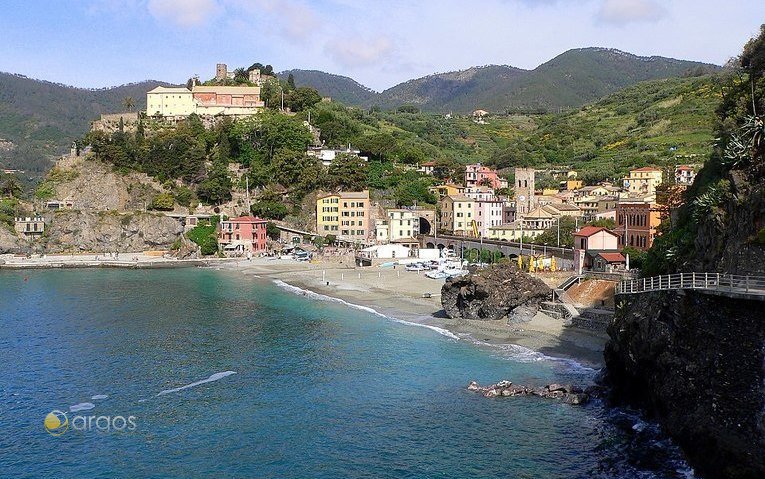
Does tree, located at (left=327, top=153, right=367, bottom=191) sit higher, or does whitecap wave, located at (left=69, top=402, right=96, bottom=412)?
tree, located at (left=327, top=153, right=367, bottom=191)

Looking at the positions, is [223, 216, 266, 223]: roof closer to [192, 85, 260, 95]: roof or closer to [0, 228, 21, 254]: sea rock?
[0, 228, 21, 254]: sea rock

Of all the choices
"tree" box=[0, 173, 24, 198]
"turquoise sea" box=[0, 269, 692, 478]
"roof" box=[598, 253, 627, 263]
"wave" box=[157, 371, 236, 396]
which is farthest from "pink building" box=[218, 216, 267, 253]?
"wave" box=[157, 371, 236, 396]

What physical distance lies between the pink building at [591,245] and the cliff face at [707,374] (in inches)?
1175

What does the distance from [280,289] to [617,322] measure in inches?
1719

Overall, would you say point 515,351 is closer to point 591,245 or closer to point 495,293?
point 495,293

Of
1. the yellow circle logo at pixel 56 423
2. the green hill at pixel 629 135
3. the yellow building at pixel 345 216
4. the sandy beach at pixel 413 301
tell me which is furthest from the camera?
the green hill at pixel 629 135

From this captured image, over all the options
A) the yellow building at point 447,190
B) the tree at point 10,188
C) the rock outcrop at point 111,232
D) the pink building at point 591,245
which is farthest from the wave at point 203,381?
the tree at point 10,188

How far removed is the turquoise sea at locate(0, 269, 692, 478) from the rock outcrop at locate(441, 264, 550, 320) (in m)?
5.25

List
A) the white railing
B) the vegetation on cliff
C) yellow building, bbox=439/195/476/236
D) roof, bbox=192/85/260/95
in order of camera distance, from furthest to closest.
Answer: roof, bbox=192/85/260/95 → yellow building, bbox=439/195/476/236 → the vegetation on cliff → the white railing

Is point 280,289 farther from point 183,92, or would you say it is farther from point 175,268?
point 183,92

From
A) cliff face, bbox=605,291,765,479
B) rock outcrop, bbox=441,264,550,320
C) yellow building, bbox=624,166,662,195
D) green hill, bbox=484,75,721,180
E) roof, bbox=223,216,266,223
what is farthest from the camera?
green hill, bbox=484,75,721,180

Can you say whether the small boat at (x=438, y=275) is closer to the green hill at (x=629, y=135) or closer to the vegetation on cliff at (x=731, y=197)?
the vegetation on cliff at (x=731, y=197)

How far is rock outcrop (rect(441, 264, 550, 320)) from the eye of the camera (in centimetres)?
5034

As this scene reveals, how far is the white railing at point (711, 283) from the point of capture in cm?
2117
